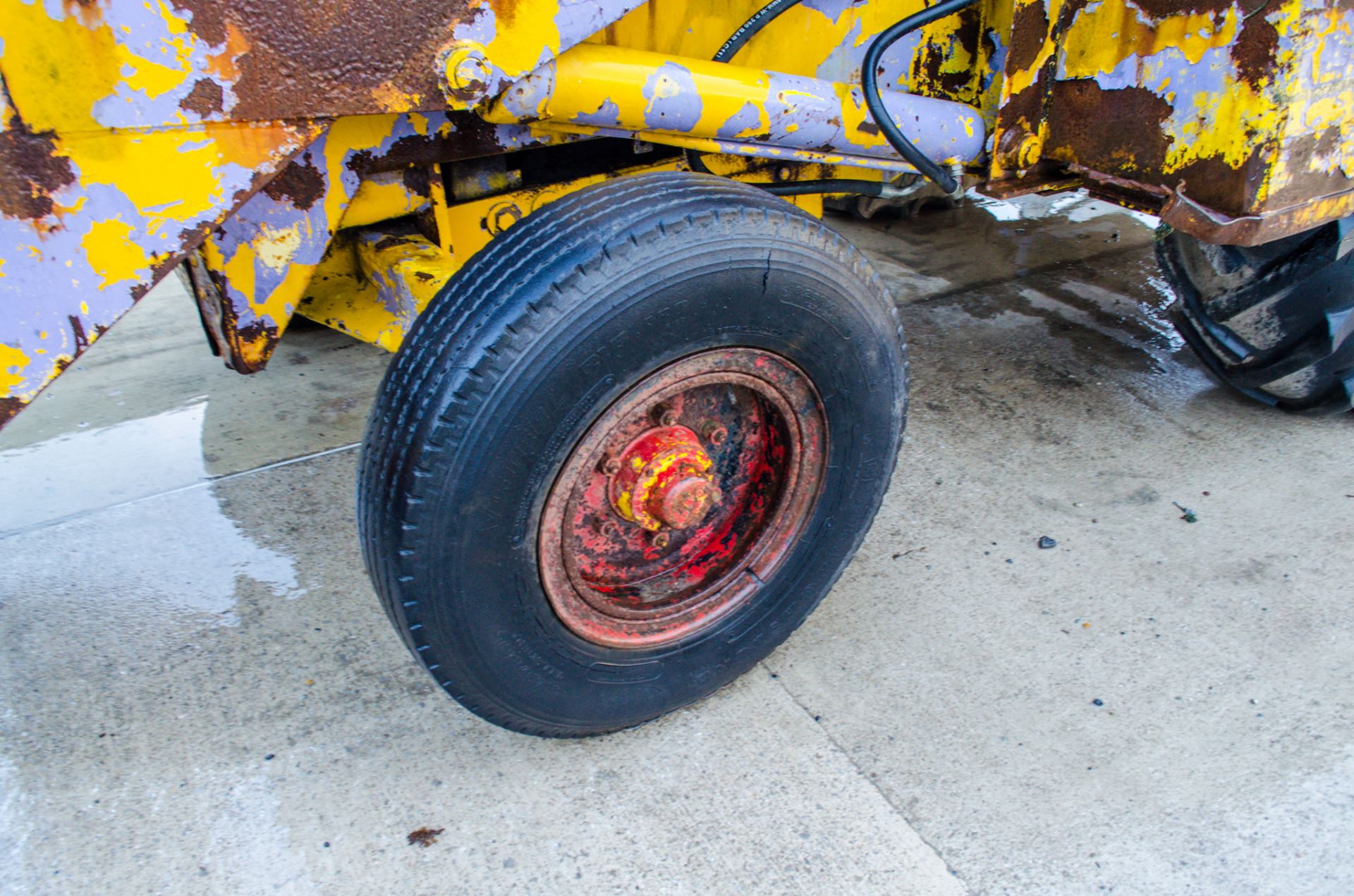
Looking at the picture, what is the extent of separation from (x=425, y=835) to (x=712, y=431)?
0.90 m

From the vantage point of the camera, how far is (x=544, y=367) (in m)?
1.35

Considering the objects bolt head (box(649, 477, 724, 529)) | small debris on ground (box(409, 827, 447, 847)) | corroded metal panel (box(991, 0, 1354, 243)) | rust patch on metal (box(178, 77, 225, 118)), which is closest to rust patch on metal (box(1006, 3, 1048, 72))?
corroded metal panel (box(991, 0, 1354, 243))

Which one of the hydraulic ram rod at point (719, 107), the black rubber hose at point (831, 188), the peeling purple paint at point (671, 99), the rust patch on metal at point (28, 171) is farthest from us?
the black rubber hose at point (831, 188)

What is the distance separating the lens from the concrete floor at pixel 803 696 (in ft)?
5.30

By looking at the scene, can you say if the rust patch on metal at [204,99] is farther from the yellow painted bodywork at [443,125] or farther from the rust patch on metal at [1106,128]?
the rust patch on metal at [1106,128]

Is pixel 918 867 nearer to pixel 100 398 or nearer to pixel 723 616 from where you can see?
pixel 723 616

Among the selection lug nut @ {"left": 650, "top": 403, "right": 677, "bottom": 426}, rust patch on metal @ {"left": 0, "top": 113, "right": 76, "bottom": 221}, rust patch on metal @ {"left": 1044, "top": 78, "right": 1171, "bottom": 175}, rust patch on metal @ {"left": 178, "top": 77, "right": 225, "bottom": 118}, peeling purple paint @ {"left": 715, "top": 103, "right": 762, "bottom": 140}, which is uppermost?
rust patch on metal @ {"left": 178, "top": 77, "right": 225, "bottom": 118}

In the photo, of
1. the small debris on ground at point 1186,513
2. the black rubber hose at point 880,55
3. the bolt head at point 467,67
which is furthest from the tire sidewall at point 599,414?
the small debris on ground at point 1186,513

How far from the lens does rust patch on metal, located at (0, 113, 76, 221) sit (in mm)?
1062

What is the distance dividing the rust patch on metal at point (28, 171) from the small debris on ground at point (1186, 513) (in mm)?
2532

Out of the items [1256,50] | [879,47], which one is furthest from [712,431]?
[1256,50]

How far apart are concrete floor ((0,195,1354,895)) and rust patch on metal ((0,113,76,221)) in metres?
1.14

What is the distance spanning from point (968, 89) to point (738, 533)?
126cm

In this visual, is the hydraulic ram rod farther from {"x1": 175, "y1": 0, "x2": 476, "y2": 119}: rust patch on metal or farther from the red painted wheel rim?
the red painted wheel rim
